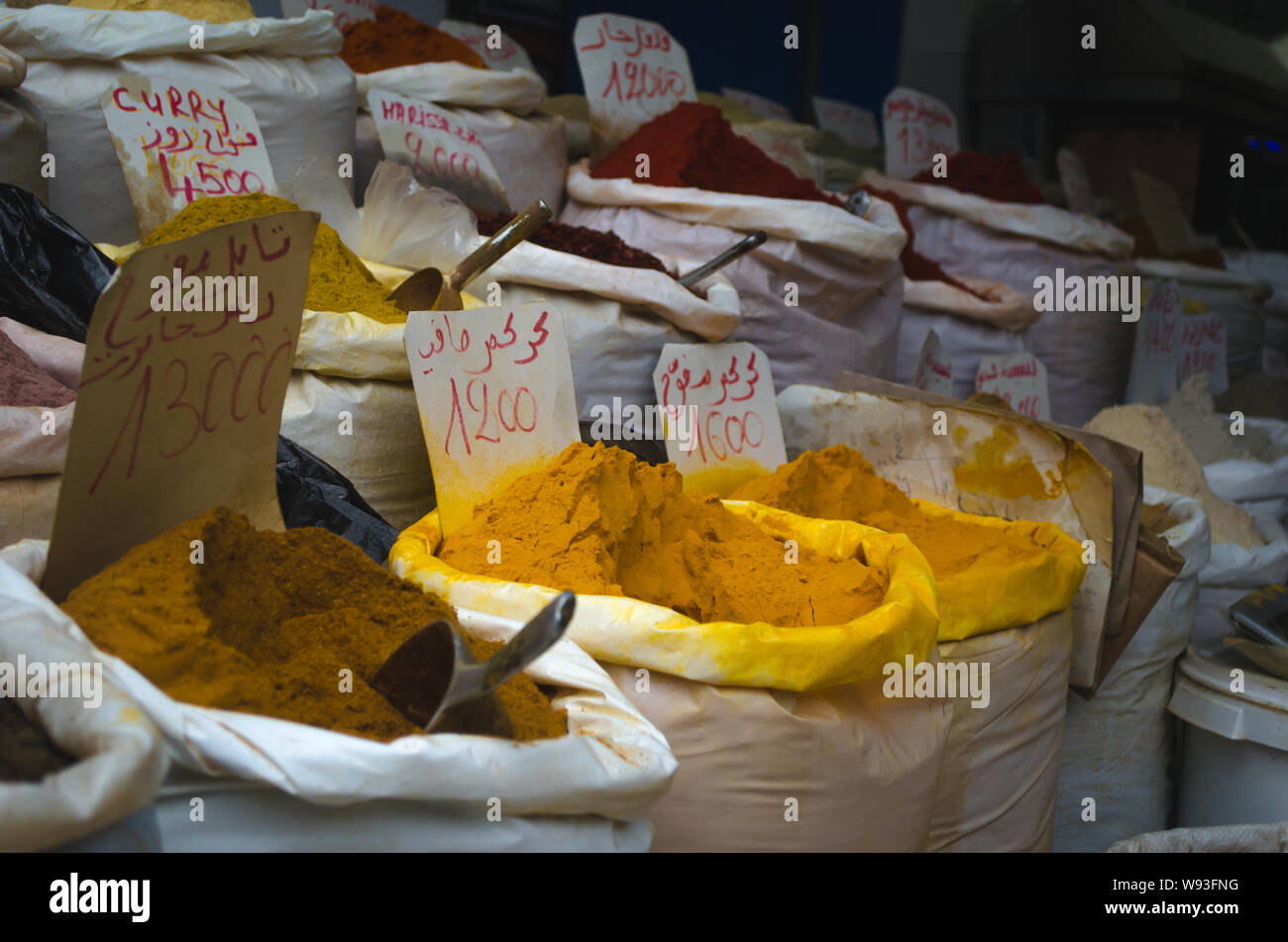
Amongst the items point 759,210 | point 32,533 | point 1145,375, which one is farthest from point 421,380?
point 1145,375

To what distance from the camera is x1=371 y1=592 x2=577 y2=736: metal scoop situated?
2.11 ft

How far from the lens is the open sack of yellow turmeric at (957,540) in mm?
1179

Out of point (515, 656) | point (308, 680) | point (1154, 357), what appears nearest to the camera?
point (515, 656)

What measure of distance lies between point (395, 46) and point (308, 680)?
1.61 metres

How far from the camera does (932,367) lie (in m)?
2.11

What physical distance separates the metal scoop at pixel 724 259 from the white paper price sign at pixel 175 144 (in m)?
0.60

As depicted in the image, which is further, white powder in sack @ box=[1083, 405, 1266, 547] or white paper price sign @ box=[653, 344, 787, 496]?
white powder in sack @ box=[1083, 405, 1266, 547]

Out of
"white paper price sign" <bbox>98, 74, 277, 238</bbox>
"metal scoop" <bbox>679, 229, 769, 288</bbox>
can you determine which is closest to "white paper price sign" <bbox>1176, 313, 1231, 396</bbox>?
"metal scoop" <bbox>679, 229, 769, 288</bbox>

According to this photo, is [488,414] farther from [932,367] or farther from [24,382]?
[932,367]

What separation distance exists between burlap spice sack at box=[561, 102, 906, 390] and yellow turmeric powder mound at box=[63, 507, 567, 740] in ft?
3.60

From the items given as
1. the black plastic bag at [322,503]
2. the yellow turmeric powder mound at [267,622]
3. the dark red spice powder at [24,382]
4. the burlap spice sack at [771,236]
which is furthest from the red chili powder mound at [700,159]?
the yellow turmeric powder mound at [267,622]

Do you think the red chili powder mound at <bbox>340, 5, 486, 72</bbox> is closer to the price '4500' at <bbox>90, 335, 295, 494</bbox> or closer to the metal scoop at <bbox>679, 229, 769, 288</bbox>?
the metal scoop at <bbox>679, 229, 769, 288</bbox>

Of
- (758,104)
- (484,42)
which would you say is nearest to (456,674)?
(484,42)

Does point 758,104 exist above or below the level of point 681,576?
above
